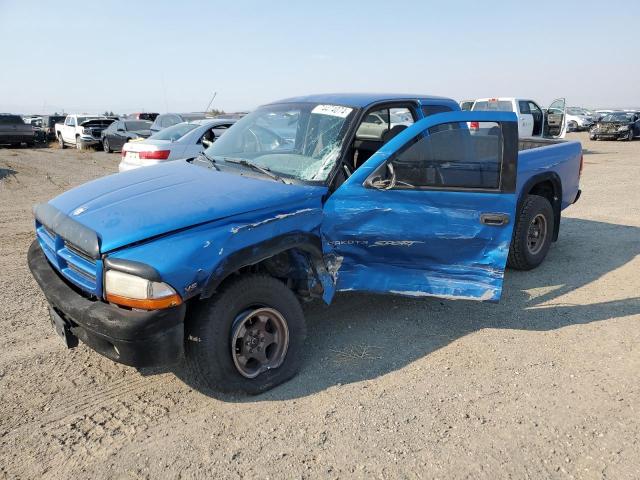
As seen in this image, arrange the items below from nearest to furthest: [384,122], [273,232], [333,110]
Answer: [273,232], [333,110], [384,122]

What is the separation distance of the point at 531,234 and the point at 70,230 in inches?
183

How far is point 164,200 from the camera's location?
3.08 metres

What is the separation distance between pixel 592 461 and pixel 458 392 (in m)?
0.83

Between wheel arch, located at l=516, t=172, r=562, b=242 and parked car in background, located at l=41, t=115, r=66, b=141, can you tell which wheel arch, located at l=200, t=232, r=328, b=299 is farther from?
parked car in background, located at l=41, t=115, r=66, b=141

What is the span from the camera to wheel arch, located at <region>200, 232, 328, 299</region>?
2.77 metres

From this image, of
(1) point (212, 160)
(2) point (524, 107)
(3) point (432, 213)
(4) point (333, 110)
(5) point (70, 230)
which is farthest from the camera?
(2) point (524, 107)

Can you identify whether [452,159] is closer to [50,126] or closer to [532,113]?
[532,113]

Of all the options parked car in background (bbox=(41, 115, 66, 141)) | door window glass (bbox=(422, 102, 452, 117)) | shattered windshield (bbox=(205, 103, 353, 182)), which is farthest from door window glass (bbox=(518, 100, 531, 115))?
parked car in background (bbox=(41, 115, 66, 141))

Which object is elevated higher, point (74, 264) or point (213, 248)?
point (213, 248)

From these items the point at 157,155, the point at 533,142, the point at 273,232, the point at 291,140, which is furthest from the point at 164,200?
the point at 157,155

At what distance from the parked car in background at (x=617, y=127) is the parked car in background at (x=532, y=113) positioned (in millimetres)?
9142

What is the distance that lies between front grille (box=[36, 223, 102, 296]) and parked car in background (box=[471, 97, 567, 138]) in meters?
15.3

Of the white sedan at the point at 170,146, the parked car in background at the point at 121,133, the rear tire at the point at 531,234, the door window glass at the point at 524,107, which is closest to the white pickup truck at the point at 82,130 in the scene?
the parked car in background at the point at 121,133

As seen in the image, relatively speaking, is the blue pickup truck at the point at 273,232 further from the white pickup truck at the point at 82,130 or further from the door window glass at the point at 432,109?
the white pickup truck at the point at 82,130
